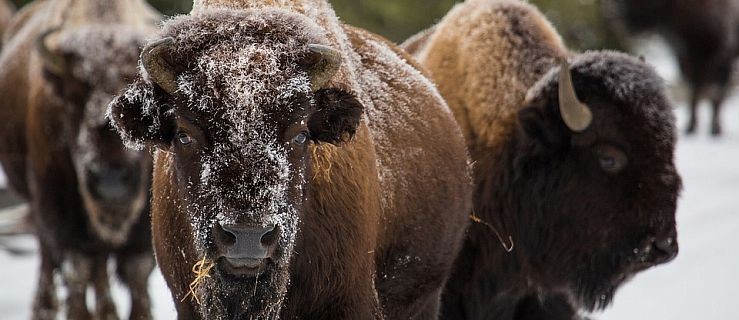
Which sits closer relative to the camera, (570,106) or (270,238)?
(270,238)

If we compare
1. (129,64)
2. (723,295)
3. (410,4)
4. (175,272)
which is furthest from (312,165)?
(410,4)

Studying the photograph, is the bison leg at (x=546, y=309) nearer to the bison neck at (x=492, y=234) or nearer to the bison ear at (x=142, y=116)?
the bison neck at (x=492, y=234)

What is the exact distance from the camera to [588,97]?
5.52m

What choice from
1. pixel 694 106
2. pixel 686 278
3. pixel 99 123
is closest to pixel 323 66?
pixel 99 123

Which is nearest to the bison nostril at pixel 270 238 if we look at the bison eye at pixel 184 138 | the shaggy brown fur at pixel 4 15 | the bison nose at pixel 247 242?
the bison nose at pixel 247 242

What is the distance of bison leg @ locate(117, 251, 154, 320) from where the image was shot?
6.86 meters

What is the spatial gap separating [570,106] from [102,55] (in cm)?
303

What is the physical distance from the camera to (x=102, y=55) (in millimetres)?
6645

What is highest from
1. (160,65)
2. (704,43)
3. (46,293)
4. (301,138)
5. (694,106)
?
(160,65)

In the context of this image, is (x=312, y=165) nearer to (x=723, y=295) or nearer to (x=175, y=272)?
(x=175, y=272)

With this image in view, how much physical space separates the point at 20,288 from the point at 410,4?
8533mm

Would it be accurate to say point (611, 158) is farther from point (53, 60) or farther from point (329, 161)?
point (53, 60)

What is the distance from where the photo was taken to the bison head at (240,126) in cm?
331

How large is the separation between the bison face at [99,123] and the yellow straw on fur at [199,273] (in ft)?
9.24
